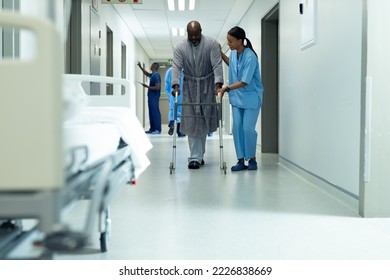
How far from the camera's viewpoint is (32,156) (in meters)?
0.68

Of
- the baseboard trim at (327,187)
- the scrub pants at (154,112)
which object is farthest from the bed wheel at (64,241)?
the scrub pants at (154,112)

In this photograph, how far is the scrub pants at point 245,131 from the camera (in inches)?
151

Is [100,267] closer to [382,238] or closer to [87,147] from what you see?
[87,147]

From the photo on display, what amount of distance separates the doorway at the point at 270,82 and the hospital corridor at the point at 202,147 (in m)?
0.01

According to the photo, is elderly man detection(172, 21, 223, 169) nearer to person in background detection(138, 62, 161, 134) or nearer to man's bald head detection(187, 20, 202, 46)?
man's bald head detection(187, 20, 202, 46)

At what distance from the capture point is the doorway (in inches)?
206

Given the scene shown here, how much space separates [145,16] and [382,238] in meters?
5.82

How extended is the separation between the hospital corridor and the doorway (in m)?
0.01

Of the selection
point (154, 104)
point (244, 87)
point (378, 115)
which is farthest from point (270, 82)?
point (154, 104)

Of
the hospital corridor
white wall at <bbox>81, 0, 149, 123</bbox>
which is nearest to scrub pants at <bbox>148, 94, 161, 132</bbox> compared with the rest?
white wall at <bbox>81, 0, 149, 123</bbox>

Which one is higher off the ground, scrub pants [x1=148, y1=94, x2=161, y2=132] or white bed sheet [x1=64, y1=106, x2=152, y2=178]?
scrub pants [x1=148, y1=94, x2=161, y2=132]

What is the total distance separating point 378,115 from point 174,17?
17.8ft

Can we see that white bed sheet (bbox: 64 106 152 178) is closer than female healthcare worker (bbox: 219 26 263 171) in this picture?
Yes

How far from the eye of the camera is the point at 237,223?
2.14m
